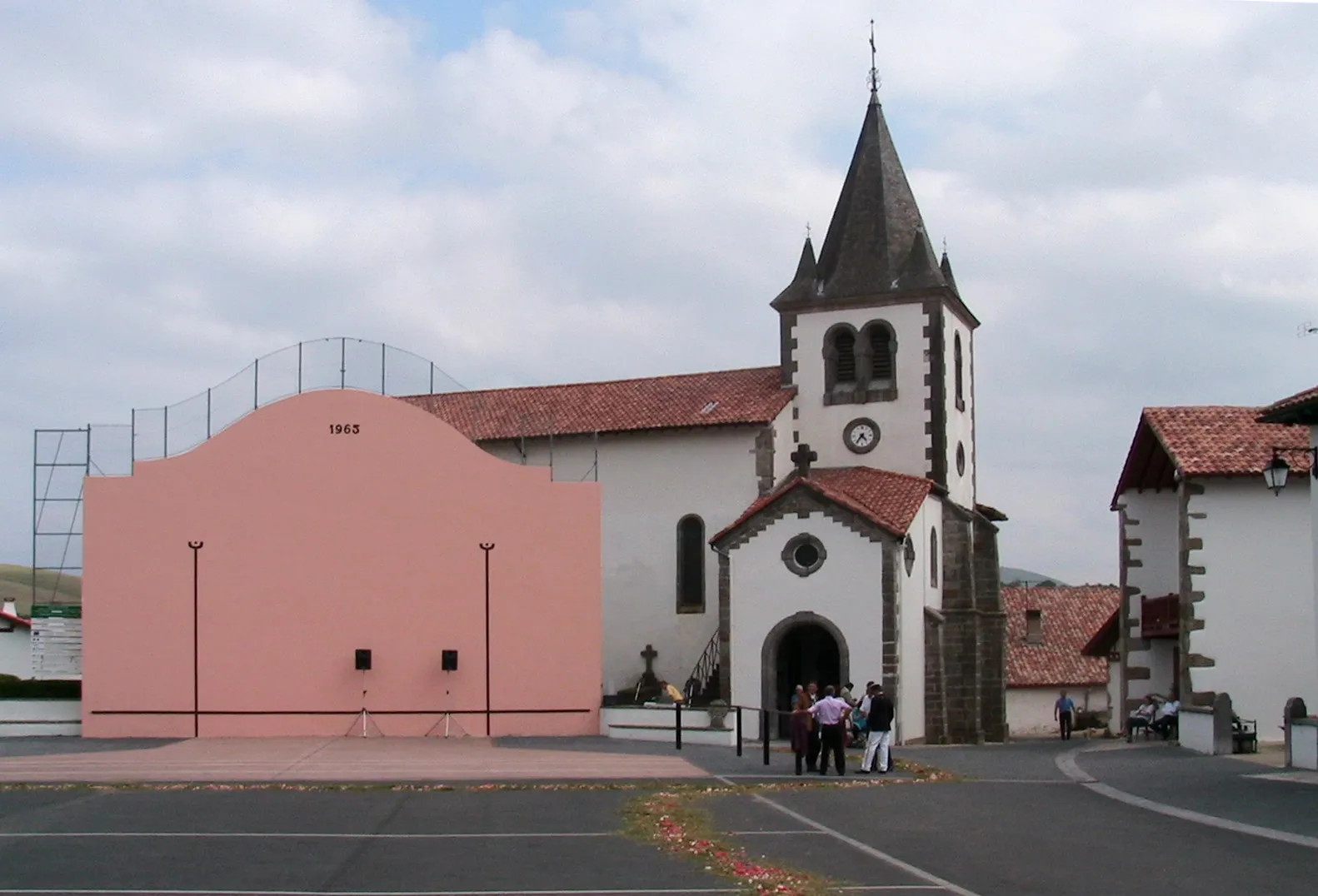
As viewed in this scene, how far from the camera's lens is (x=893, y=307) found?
4000 centimetres

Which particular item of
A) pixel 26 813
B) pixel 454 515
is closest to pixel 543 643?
pixel 454 515

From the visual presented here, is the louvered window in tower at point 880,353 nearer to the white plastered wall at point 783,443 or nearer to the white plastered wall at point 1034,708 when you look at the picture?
the white plastered wall at point 783,443

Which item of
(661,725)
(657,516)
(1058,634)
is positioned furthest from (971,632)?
(1058,634)

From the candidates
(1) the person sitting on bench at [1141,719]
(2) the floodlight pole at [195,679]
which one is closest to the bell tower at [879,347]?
(1) the person sitting on bench at [1141,719]

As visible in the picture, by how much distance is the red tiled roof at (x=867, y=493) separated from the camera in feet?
110

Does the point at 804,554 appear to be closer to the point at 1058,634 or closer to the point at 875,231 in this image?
the point at 875,231

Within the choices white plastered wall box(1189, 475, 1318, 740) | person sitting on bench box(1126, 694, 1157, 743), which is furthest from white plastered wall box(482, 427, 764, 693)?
white plastered wall box(1189, 475, 1318, 740)

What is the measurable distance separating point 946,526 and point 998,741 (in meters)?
5.09

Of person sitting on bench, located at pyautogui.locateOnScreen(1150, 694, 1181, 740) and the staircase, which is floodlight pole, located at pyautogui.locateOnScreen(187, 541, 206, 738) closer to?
the staircase

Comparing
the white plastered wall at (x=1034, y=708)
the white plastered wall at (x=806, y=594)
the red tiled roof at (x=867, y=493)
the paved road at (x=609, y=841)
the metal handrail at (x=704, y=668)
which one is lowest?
the white plastered wall at (x=1034, y=708)

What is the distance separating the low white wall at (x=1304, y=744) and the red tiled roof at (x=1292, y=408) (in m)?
4.26

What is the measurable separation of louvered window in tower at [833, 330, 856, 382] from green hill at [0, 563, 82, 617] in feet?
59.8

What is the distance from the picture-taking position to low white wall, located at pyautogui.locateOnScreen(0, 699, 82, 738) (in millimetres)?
31406

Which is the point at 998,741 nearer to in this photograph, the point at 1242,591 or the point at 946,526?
the point at 946,526
